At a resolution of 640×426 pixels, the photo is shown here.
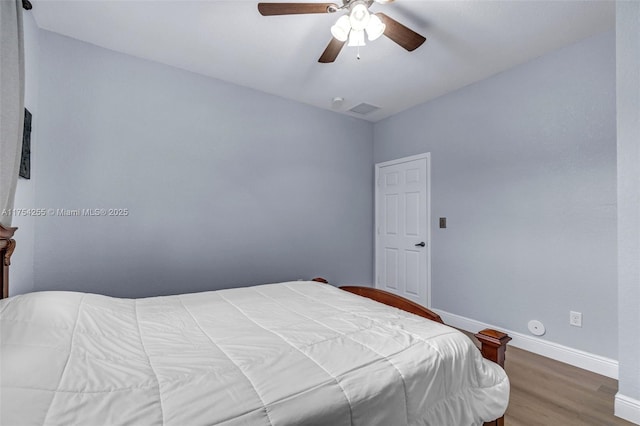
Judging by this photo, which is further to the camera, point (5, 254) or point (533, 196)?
point (533, 196)

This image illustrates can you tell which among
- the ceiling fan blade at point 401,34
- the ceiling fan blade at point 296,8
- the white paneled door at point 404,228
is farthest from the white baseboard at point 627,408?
the ceiling fan blade at point 296,8

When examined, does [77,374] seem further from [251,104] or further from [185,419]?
[251,104]

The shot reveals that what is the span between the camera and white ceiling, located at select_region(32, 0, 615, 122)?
1985 mm

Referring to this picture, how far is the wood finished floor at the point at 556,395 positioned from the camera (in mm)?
1686

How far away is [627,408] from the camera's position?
1691 millimetres

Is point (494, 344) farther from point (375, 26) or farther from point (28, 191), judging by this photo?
point (28, 191)

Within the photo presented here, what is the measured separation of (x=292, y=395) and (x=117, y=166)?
8.12 feet

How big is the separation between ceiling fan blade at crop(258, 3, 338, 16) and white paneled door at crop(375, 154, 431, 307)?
7.37 feet

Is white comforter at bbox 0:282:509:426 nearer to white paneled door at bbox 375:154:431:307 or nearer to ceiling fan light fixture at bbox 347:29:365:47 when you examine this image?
ceiling fan light fixture at bbox 347:29:365:47

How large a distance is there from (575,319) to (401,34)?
254cm

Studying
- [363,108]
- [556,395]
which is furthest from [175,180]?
[556,395]

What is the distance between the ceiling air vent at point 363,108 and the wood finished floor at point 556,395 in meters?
2.92

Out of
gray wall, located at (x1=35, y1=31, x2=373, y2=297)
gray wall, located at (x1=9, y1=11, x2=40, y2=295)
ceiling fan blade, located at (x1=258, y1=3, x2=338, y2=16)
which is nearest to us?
ceiling fan blade, located at (x1=258, y1=3, x2=338, y2=16)

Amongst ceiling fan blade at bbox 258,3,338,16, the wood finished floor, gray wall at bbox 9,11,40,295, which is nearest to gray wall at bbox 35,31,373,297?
gray wall at bbox 9,11,40,295
